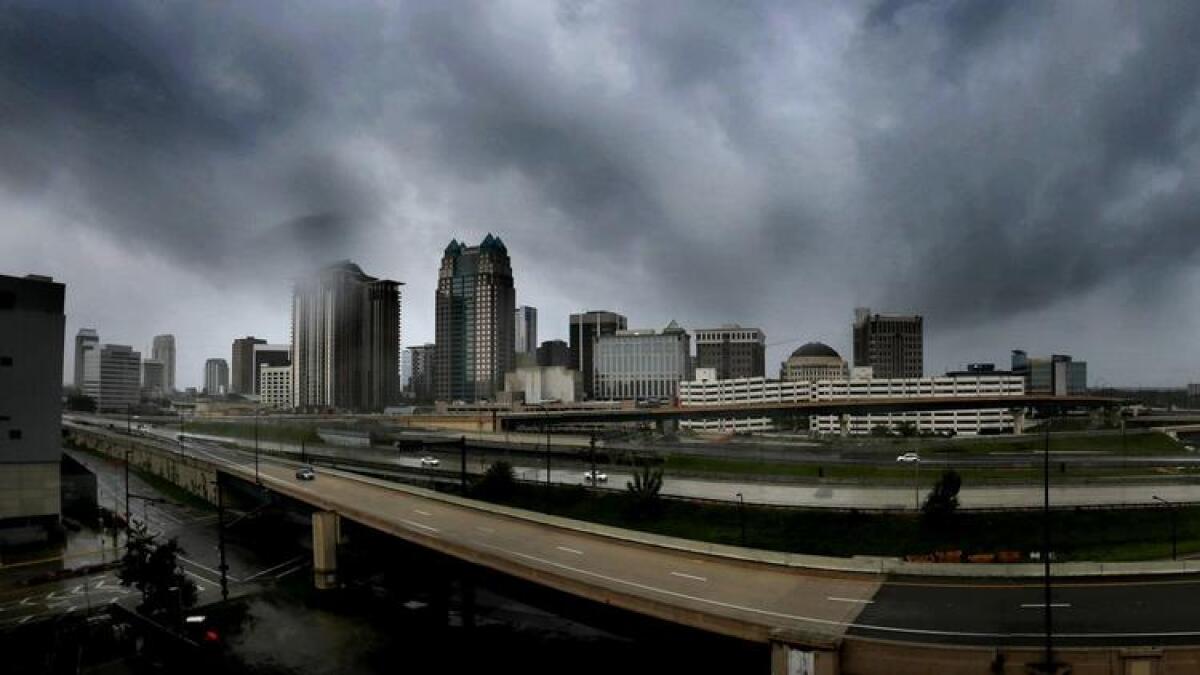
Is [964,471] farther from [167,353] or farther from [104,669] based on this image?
[167,353]

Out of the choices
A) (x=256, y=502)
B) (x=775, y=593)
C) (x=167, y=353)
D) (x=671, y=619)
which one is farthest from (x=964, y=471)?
(x=167, y=353)

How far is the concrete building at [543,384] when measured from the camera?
138125mm

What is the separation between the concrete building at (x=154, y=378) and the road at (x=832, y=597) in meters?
127

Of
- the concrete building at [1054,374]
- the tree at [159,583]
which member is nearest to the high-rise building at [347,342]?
the tree at [159,583]

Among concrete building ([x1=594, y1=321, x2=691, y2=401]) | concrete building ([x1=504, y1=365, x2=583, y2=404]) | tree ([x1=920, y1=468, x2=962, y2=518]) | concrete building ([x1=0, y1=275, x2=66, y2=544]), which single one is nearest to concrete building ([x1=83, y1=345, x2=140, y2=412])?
concrete building ([x1=504, y1=365, x2=583, y2=404])

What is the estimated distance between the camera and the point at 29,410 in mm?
34812

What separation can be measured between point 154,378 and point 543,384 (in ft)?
236

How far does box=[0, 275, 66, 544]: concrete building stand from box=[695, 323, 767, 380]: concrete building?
124 m

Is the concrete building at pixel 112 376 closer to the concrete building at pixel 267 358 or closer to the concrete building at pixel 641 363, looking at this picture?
the concrete building at pixel 267 358

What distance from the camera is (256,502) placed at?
150ft

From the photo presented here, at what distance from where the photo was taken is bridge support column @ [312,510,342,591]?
2938cm

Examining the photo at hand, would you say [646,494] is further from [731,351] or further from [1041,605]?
[731,351]

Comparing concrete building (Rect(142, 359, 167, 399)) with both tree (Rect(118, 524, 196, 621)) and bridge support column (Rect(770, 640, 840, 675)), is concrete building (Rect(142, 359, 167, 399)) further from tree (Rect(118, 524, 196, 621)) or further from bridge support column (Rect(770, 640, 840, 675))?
bridge support column (Rect(770, 640, 840, 675))

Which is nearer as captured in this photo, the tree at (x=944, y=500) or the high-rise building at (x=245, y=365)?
the tree at (x=944, y=500)
